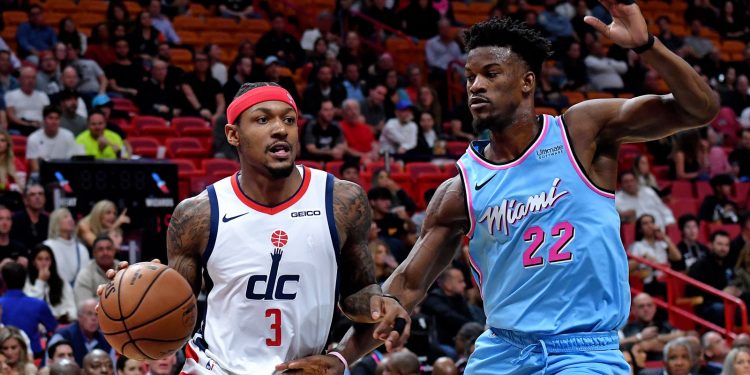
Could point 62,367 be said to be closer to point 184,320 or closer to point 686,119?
point 184,320

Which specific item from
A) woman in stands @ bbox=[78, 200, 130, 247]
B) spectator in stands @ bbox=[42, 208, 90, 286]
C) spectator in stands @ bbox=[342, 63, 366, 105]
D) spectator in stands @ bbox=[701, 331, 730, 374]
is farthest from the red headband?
spectator in stands @ bbox=[342, 63, 366, 105]

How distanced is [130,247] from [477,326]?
141 inches

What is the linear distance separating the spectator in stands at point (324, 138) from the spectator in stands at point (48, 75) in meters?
3.32

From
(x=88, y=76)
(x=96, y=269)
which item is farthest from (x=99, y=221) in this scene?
(x=88, y=76)

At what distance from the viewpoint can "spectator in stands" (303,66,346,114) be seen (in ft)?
57.8

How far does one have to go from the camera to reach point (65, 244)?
1195 centimetres

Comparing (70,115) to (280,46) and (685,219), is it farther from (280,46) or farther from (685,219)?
(685,219)

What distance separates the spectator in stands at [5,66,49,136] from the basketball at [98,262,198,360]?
33.5 feet

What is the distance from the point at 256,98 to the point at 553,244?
5.23 ft

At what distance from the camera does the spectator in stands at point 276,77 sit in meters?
17.2

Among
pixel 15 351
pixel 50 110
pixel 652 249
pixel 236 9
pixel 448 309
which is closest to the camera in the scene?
pixel 15 351

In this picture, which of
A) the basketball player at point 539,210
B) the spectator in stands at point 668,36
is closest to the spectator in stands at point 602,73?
the spectator in stands at point 668,36

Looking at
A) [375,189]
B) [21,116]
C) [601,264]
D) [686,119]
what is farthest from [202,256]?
[21,116]

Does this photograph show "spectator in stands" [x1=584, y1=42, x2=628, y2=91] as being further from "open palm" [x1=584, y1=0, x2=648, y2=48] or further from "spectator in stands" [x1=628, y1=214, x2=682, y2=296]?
"open palm" [x1=584, y1=0, x2=648, y2=48]
